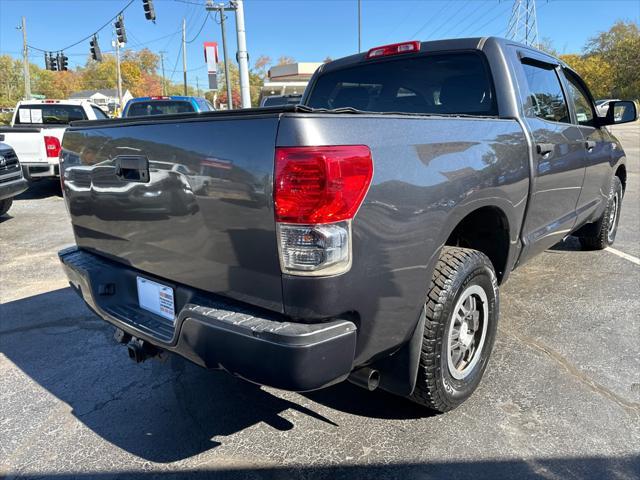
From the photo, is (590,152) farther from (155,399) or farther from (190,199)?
(155,399)

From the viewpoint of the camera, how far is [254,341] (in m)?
1.81

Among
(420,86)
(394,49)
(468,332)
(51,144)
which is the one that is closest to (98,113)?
(51,144)

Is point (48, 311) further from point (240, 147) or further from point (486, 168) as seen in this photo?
point (486, 168)

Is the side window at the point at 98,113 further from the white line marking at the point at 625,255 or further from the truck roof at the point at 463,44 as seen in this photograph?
the white line marking at the point at 625,255

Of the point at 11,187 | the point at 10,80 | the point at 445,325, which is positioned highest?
the point at 10,80

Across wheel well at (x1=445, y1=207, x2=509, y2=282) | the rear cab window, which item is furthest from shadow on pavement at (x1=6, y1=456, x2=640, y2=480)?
the rear cab window

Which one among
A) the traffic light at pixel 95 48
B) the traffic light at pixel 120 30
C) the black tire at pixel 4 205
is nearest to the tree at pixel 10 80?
the traffic light at pixel 95 48

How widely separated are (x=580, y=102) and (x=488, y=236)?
2.43 m

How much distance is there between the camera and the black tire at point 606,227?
17.5 feet

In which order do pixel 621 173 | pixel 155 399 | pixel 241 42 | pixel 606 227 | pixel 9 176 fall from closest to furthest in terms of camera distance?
pixel 155 399, pixel 606 227, pixel 621 173, pixel 9 176, pixel 241 42

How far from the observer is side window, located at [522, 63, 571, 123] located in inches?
134

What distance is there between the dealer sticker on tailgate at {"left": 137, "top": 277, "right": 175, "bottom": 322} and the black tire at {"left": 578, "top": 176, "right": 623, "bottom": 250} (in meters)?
4.74

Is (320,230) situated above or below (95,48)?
below

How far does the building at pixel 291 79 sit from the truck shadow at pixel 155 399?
1795 inches
